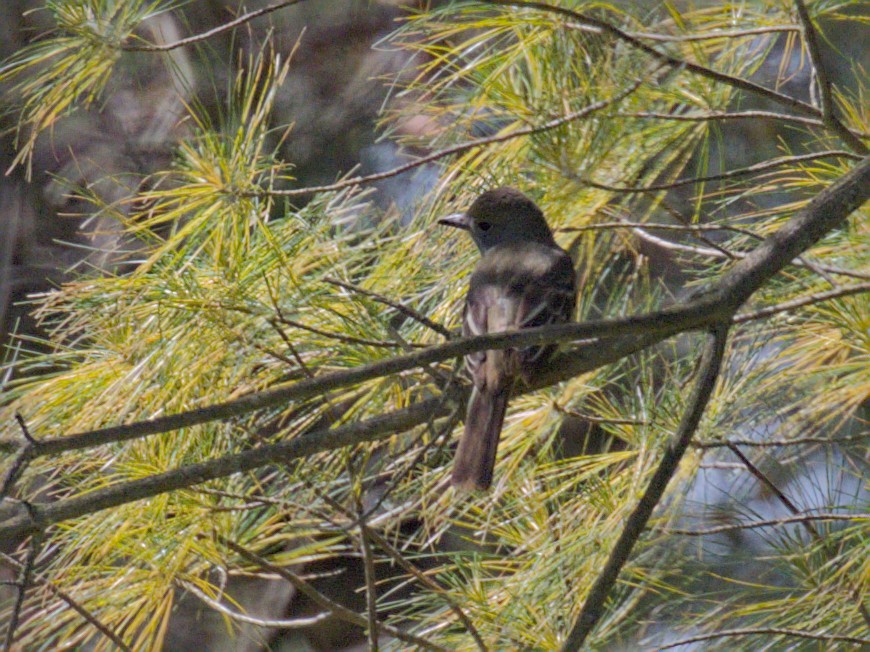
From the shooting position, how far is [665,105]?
2119 mm

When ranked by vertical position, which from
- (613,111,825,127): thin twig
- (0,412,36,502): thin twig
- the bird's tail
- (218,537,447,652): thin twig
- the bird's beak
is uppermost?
(613,111,825,127): thin twig

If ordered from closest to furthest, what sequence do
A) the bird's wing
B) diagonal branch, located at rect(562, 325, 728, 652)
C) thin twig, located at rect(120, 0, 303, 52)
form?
1. diagonal branch, located at rect(562, 325, 728, 652)
2. thin twig, located at rect(120, 0, 303, 52)
3. the bird's wing

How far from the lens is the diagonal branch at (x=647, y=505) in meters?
1.57

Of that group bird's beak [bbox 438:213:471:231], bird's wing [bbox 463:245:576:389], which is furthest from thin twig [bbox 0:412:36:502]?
bird's beak [bbox 438:213:471:231]

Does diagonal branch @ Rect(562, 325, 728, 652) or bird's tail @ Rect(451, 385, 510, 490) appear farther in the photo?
bird's tail @ Rect(451, 385, 510, 490)

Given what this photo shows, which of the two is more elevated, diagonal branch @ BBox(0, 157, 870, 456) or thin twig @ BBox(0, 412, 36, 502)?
diagonal branch @ BBox(0, 157, 870, 456)

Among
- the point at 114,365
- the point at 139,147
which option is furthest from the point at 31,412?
the point at 139,147

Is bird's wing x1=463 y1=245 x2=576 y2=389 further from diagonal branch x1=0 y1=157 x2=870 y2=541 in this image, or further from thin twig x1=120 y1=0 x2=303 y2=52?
thin twig x1=120 y1=0 x2=303 y2=52

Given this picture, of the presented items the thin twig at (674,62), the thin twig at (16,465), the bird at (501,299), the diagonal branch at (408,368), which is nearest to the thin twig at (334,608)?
the bird at (501,299)

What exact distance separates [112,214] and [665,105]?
1.05 meters

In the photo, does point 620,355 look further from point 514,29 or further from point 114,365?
point 114,365

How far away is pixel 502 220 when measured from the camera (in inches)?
96.7

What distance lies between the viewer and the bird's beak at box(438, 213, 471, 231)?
2430 mm

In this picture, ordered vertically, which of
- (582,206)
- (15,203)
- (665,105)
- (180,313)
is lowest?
(15,203)
